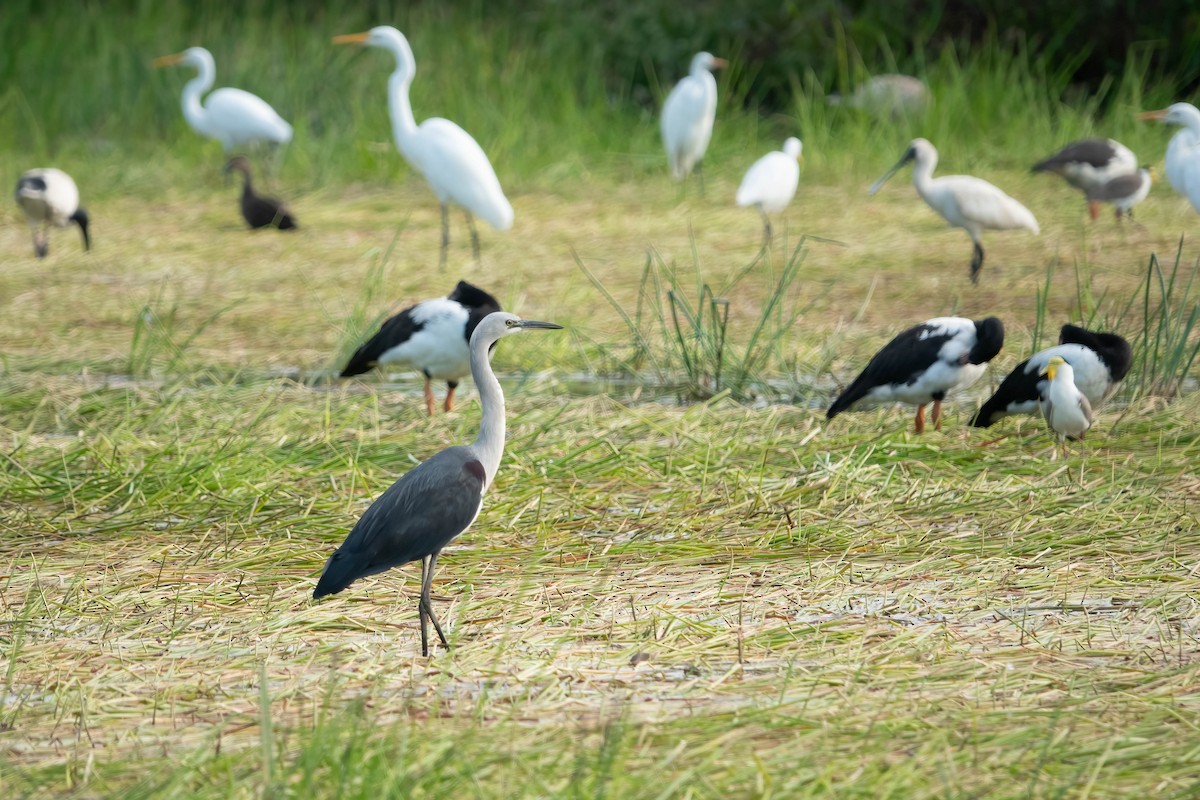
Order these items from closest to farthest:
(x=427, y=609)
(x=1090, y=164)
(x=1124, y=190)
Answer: (x=427, y=609) < (x=1124, y=190) < (x=1090, y=164)

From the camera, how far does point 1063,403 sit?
494 cm

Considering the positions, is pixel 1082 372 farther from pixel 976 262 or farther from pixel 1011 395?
pixel 976 262

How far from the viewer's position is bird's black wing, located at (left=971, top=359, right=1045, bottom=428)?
5109mm

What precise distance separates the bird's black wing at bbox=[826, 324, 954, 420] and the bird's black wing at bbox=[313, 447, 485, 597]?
2.08 metres

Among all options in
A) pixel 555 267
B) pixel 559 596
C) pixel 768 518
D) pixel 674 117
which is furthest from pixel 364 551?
pixel 674 117

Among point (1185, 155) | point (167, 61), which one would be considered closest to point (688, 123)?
point (1185, 155)

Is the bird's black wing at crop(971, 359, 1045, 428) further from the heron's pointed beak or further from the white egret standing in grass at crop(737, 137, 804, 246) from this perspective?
the heron's pointed beak

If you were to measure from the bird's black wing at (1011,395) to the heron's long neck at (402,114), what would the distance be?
17.3ft

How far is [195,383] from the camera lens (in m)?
6.34

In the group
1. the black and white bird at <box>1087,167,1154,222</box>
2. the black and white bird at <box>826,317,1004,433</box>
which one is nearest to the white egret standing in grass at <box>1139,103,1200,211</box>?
the black and white bird at <box>1087,167,1154,222</box>

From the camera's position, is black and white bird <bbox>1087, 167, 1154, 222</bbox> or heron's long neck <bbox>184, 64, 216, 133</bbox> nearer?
black and white bird <bbox>1087, 167, 1154, 222</bbox>

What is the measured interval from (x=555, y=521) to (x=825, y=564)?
0.84 m

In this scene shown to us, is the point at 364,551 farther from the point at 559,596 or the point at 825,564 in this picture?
the point at 825,564

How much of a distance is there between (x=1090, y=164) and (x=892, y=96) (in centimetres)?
308
